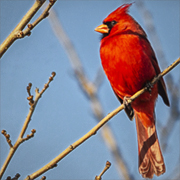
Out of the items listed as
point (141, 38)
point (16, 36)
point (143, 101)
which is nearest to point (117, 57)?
point (141, 38)

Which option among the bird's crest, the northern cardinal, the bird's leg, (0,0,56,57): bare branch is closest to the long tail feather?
the northern cardinal

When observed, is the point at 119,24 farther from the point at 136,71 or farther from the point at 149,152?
the point at 149,152

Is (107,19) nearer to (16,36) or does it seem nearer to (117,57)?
(117,57)

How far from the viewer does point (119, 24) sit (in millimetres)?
3396

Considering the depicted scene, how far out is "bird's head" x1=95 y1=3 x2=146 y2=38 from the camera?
3.31 meters

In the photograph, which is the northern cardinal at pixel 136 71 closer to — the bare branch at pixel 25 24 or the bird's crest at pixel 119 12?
the bird's crest at pixel 119 12

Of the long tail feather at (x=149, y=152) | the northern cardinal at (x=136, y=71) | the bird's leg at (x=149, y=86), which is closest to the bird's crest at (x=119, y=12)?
the northern cardinal at (x=136, y=71)

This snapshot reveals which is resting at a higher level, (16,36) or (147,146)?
(16,36)

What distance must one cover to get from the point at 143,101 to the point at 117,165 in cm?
77

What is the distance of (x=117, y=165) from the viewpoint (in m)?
2.95

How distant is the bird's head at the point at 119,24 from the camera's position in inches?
130

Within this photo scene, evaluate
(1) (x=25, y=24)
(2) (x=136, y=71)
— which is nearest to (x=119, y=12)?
(2) (x=136, y=71)

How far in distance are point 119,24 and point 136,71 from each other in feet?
2.32

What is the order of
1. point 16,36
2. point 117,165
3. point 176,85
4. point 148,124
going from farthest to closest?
point 148,124 < point 176,85 < point 117,165 < point 16,36
